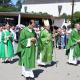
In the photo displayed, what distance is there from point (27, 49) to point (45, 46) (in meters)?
2.67

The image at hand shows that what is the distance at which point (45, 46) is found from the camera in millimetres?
13508

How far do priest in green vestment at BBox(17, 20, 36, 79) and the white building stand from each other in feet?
194

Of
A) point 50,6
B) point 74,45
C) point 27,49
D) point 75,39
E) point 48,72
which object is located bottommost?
point 50,6

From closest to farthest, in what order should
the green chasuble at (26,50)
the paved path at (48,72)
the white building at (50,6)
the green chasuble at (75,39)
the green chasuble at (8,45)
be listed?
the green chasuble at (26,50) → the paved path at (48,72) → the green chasuble at (8,45) → the green chasuble at (75,39) → the white building at (50,6)

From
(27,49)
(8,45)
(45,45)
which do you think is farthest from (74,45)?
(27,49)

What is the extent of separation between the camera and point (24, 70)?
1103 cm

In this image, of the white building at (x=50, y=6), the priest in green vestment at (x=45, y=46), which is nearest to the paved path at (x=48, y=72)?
the priest in green vestment at (x=45, y=46)

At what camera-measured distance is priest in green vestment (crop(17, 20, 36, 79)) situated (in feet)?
35.6

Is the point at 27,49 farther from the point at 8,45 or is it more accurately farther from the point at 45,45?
the point at 8,45

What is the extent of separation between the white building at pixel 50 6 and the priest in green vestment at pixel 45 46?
5657cm

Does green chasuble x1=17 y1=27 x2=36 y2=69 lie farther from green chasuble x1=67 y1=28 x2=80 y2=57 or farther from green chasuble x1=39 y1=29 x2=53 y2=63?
green chasuble x1=67 y1=28 x2=80 y2=57

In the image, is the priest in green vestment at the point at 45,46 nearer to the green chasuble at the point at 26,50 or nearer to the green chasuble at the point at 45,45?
the green chasuble at the point at 45,45

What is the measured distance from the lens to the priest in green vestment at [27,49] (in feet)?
35.6

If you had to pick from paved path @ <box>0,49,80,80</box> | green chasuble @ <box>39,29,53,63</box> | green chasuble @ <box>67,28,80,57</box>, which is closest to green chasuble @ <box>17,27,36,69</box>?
paved path @ <box>0,49,80,80</box>
